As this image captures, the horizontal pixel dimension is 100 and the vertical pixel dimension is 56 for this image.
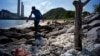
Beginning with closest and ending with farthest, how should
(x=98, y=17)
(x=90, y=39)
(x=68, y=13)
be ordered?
(x=90, y=39)
(x=98, y=17)
(x=68, y=13)

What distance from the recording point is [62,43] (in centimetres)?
1188

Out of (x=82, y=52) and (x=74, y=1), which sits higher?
(x=74, y=1)

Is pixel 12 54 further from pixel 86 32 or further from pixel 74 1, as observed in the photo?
pixel 86 32

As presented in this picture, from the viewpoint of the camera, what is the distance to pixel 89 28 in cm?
1404

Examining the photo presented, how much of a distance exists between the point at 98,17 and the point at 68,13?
41.5m

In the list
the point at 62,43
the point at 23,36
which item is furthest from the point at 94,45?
the point at 23,36

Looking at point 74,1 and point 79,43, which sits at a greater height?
point 74,1

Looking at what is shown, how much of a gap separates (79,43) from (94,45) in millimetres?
983

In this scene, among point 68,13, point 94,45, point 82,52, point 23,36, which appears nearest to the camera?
point 82,52

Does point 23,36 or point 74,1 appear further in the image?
point 23,36

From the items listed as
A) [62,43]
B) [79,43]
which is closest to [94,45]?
[79,43]

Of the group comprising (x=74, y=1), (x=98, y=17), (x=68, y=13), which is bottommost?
(x=68, y=13)

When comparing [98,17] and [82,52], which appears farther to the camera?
[98,17]

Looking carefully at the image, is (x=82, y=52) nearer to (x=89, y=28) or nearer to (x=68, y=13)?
(x=89, y=28)
